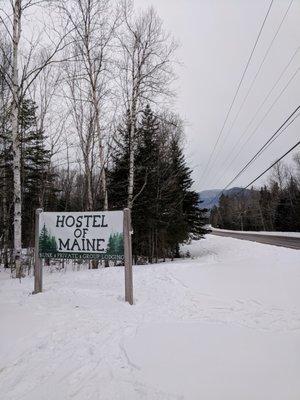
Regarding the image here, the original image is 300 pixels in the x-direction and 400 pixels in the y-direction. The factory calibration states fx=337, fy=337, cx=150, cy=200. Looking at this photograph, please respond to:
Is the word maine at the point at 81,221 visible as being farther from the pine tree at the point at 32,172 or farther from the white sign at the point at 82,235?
the pine tree at the point at 32,172

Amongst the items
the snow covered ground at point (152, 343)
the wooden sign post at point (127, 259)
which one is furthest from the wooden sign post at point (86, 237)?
the snow covered ground at point (152, 343)

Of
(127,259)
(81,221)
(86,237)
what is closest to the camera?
(127,259)

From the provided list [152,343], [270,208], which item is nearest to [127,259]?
[152,343]

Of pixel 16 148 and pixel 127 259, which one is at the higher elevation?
pixel 16 148

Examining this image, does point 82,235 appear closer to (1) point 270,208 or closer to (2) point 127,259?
(2) point 127,259

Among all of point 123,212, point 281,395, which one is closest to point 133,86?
point 123,212

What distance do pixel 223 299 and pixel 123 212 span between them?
257 centimetres

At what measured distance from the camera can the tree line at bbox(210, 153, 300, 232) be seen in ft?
182

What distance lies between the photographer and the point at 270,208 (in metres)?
69.2

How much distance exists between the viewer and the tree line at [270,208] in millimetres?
55544

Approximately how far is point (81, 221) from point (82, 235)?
11.4 inches

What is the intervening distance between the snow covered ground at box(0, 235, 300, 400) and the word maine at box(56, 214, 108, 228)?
1.39m

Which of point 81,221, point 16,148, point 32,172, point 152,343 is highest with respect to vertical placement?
point 32,172

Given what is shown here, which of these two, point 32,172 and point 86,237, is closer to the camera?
point 86,237
